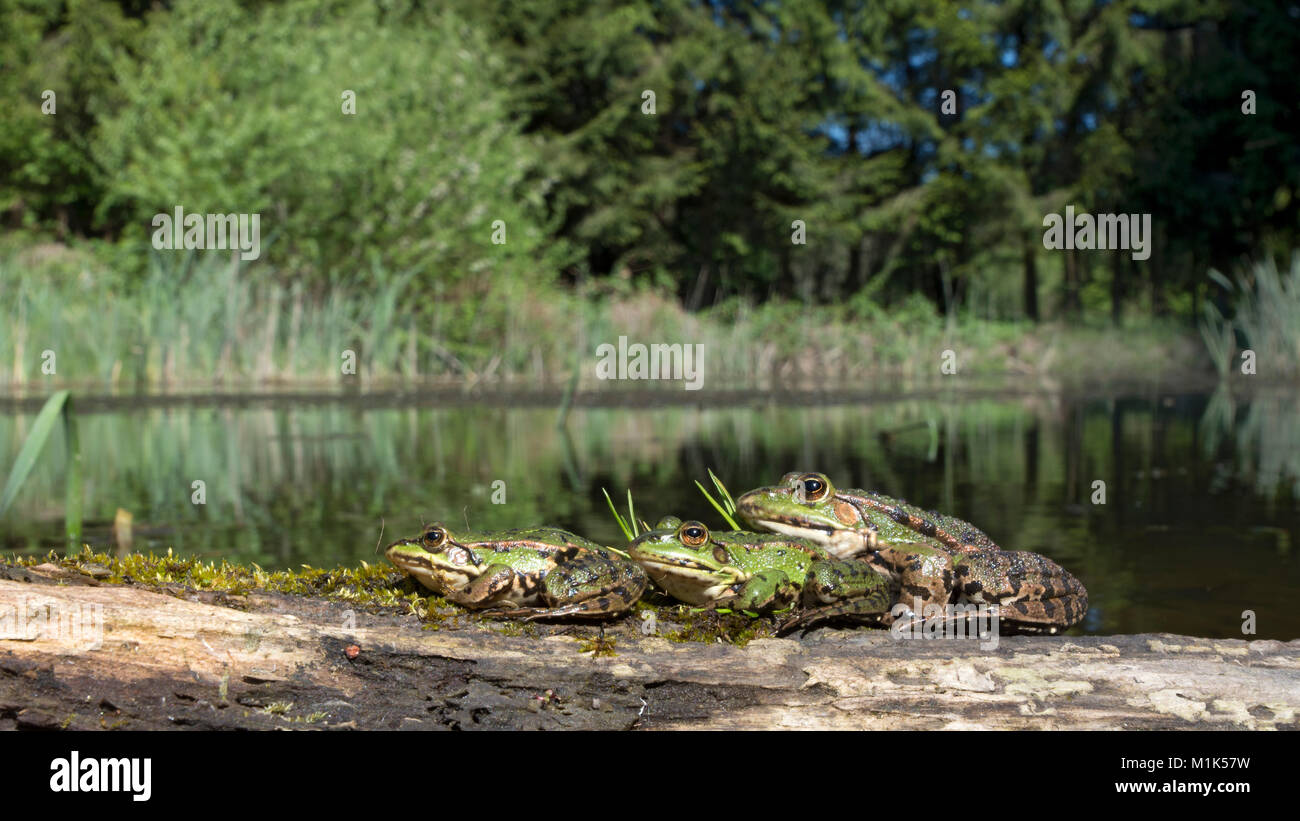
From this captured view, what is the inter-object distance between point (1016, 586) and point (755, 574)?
1008 millimetres

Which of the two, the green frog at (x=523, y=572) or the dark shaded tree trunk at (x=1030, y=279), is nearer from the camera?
the green frog at (x=523, y=572)

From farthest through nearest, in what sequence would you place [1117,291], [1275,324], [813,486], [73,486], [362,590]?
[1117,291], [1275,324], [73,486], [813,486], [362,590]

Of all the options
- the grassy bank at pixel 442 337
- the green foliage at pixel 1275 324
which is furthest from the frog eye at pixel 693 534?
the green foliage at pixel 1275 324

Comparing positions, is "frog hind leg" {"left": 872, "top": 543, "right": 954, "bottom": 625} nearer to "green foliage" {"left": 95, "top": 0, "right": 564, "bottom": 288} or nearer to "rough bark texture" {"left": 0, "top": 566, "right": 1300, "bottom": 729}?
"rough bark texture" {"left": 0, "top": 566, "right": 1300, "bottom": 729}

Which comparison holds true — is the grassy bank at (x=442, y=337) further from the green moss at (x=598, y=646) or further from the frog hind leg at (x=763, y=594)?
the green moss at (x=598, y=646)

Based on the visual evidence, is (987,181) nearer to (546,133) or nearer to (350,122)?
(546,133)

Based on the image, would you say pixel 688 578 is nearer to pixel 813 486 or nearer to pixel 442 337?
pixel 813 486

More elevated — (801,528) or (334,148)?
(334,148)

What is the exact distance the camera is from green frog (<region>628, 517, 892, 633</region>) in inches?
150

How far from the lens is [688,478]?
10.1 m

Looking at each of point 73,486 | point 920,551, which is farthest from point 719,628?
point 73,486

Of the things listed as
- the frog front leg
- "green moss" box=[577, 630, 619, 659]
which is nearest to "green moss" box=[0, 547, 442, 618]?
"green moss" box=[577, 630, 619, 659]

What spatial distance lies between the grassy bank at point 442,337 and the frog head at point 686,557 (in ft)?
38.4

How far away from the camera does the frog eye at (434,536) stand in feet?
12.4
